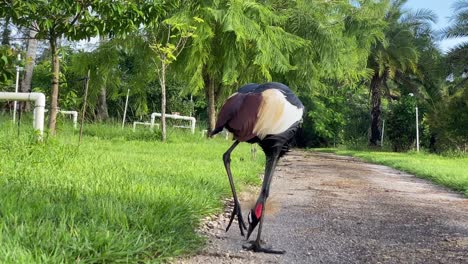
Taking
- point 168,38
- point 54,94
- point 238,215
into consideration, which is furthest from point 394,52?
point 238,215

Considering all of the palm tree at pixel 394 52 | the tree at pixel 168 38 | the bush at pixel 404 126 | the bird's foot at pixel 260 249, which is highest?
the palm tree at pixel 394 52

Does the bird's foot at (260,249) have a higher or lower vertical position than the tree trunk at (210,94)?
lower

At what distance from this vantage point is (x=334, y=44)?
1864 centimetres

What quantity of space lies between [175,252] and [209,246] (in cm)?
50

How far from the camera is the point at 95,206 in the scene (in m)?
3.82

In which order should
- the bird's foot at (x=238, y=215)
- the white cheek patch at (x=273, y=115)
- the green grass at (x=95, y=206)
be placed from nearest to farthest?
the green grass at (x=95, y=206) < the white cheek patch at (x=273, y=115) < the bird's foot at (x=238, y=215)

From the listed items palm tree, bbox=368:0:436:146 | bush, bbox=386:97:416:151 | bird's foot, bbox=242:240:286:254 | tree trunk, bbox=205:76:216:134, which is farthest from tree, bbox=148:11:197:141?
bush, bbox=386:97:416:151

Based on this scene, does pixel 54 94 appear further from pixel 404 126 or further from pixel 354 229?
pixel 404 126

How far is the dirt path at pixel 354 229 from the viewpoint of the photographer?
383 centimetres

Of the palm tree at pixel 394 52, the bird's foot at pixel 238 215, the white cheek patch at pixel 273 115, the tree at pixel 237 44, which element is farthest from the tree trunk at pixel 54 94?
the palm tree at pixel 394 52

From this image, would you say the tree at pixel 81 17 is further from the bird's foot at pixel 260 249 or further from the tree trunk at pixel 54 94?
the bird's foot at pixel 260 249

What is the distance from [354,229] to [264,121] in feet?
5.67

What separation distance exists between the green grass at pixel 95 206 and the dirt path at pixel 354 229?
0.26 m

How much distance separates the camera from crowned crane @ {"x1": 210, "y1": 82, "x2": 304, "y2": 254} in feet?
11.9
